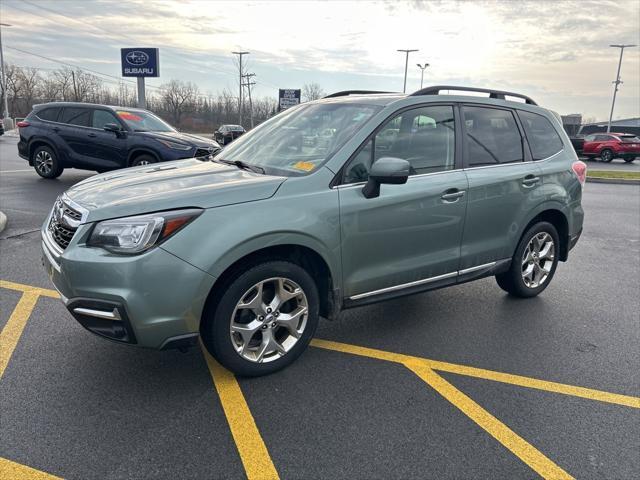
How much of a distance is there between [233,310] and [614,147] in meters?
29.2

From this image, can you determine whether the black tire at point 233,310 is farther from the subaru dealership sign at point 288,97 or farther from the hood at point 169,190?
the subaru dealership sign at point 288,97

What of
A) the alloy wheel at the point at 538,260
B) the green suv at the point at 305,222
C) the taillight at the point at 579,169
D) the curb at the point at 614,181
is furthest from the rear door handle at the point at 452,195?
the curb at the point at 614,181

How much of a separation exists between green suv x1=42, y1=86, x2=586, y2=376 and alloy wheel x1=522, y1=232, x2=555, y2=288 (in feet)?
0.13

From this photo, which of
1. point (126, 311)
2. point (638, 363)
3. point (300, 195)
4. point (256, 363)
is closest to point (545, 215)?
point (638, 363)

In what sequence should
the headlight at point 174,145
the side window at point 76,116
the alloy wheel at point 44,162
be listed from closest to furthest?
the headlight at point 174,145 → the side window at point 76,116 → the alloy wheel at point 44,162

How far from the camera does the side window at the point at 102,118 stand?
36.2 feet

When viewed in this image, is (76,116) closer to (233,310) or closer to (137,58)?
(233,310)

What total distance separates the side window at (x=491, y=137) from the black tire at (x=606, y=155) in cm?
2650

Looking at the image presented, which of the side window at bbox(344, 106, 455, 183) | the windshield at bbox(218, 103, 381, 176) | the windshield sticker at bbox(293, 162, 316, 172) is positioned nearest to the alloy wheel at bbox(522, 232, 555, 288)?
the side window at bbox(344, 106, 455, 183)

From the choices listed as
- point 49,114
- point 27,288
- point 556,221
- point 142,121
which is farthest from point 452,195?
point 49,114

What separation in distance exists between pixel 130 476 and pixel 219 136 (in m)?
38.0

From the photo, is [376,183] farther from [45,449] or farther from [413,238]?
[45,449]

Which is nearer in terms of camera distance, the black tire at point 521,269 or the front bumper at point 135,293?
the front bumper at point 135,293

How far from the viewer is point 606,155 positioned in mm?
27266
